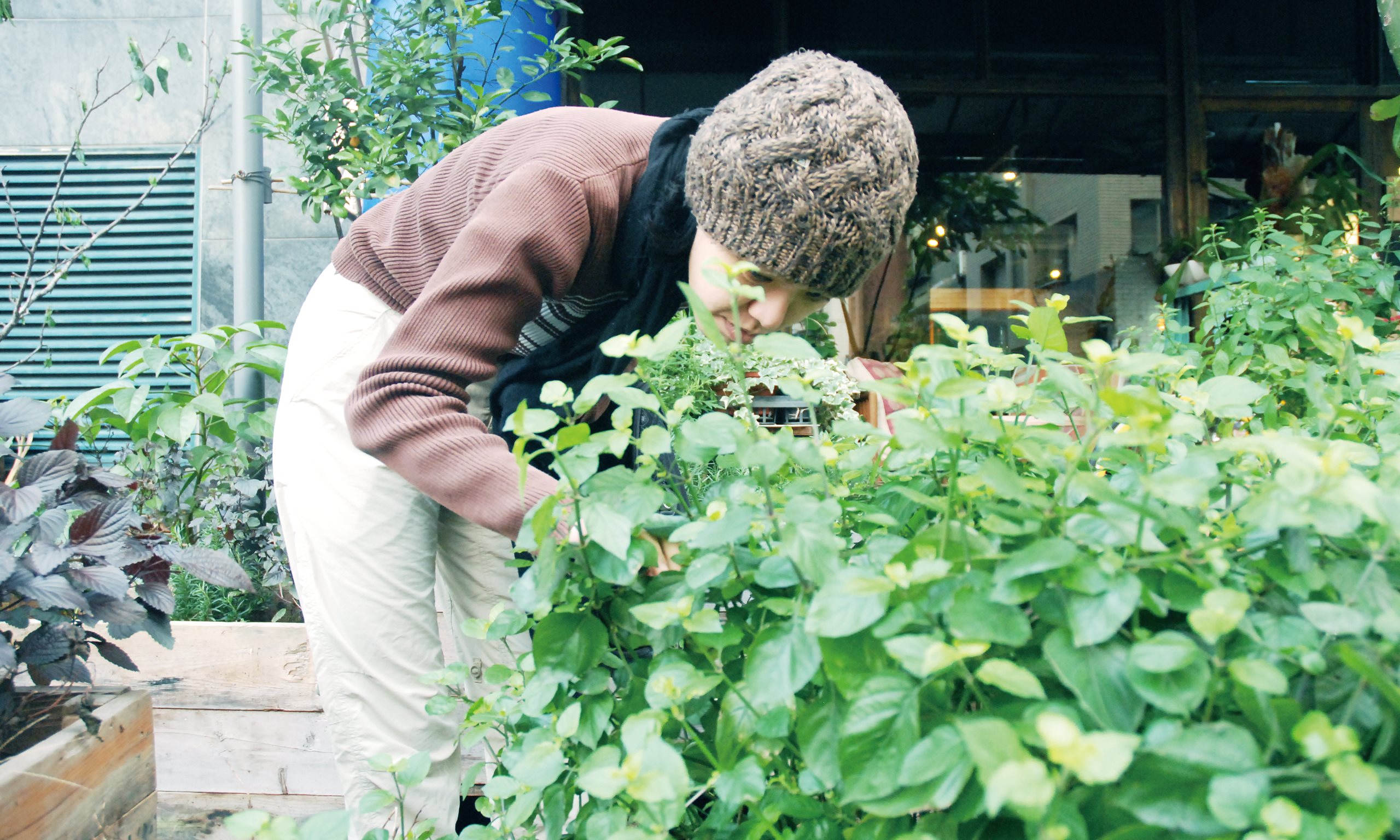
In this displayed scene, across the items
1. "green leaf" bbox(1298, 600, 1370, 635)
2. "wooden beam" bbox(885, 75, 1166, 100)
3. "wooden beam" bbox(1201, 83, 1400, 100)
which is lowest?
"green leaf" bbox(1298, 600, 1370, 635)

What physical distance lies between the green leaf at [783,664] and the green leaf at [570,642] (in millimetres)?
162

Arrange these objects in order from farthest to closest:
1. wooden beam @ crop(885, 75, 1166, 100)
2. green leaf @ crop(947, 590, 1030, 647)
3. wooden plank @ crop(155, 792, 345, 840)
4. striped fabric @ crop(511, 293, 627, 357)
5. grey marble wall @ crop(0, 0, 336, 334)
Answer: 1. wooden beam @ crop(885, 75, 1166, 100)
2. grey marble wall @ crop(0, 0, 336, 334)
3. wooden plank @ crop(155, 792, 345, 840)
4. striped fabric @ crop(511, 293, 627, 357)
5. green leaf @ crop(947, 590, 1030, 647)

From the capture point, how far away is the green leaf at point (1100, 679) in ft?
1.67

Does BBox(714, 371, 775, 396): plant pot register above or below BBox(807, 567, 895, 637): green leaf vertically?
below

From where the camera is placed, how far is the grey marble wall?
12.8 feet

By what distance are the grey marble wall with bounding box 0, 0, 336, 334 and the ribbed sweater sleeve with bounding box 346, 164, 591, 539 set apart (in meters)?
3.15

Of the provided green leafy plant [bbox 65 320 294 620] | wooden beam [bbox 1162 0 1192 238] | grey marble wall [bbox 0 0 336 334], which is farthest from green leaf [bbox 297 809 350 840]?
wooden beam [bbox 1162 0 1192 238]

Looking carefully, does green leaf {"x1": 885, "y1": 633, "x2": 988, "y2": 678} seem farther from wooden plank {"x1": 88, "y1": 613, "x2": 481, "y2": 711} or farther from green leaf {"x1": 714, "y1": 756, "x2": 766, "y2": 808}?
wooden plank {"x1": 88, "y1": 613, "x2": 481, "y2": 711}

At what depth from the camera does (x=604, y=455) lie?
156 cm

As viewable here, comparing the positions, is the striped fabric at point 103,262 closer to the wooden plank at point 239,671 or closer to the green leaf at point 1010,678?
the wooden plank at point 239,671

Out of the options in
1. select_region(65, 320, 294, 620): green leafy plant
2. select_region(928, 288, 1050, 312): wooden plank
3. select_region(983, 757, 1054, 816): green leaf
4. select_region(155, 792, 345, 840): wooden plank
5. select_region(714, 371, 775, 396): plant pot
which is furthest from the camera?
select_region(928, 288, 1050, 312): wooden plank

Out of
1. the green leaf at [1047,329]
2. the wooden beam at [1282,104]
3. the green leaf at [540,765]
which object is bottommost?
the green leaf at [540,765]

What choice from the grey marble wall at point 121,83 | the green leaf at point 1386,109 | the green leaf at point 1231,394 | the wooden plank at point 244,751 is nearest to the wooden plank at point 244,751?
the wooden plank at point 244,751

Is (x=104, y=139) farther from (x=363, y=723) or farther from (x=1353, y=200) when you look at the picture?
(x=1353, y=200)
